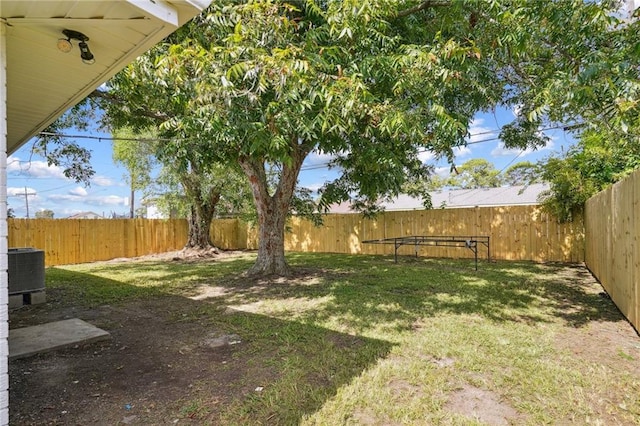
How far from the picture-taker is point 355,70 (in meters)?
4.20

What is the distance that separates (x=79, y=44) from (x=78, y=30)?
11cm

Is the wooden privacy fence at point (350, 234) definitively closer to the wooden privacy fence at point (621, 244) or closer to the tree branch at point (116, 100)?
the wooden privacy fence at point (621, 244)

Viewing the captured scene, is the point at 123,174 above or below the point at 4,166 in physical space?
above

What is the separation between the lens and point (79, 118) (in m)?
8.00

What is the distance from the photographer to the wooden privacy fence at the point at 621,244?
366cm

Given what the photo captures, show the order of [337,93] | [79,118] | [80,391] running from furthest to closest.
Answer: [79,118] < [337,93] < [80,391]

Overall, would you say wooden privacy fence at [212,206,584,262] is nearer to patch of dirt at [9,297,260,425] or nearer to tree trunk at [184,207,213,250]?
tree trunk at [184,207,213,250]

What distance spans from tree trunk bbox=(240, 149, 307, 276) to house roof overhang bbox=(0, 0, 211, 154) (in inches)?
186

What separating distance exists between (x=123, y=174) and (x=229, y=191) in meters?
4.67

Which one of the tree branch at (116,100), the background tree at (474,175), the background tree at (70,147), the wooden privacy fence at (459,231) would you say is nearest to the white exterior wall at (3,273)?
the tree branch at (116,100)

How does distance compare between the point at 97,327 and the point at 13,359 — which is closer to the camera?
the point at 13,359

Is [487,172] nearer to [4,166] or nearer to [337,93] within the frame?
[337,93]

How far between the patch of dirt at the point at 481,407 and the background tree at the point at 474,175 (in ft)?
96.8

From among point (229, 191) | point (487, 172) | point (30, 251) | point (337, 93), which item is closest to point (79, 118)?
point (30, 251)
